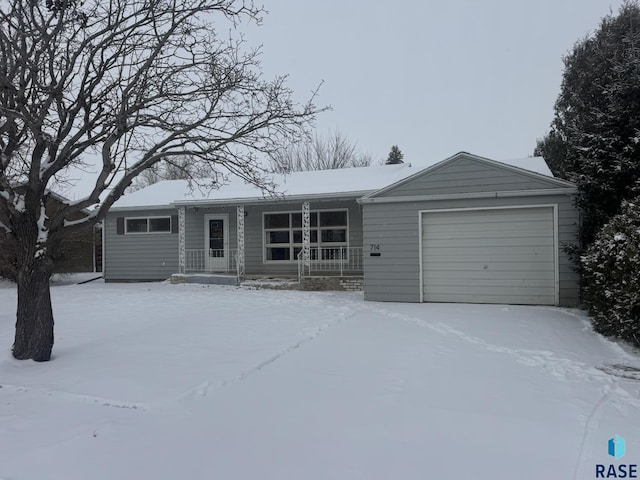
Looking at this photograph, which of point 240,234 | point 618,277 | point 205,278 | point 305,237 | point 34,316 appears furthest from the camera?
point 205,278

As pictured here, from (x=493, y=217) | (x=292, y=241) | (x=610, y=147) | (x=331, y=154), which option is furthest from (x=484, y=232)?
(x=331, y=154)

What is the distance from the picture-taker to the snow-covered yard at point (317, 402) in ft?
9.46

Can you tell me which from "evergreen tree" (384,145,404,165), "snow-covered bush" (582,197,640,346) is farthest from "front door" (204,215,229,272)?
"evergreen tree" (384,145,404,165)

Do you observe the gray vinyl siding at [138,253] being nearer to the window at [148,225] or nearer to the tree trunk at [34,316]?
the window at [148,225]

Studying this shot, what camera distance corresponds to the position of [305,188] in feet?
46.5

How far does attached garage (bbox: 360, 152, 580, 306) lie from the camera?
9.25 m

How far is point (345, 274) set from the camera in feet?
43.4

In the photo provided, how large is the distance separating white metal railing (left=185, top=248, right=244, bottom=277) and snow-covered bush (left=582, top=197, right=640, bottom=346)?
1083 cm

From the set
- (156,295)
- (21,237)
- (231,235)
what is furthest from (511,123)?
(21,237)

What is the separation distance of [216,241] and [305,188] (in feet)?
12.7

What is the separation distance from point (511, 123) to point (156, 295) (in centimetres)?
1776

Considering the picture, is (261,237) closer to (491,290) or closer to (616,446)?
(491,290)

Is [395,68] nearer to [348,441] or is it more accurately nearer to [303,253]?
[303,253]

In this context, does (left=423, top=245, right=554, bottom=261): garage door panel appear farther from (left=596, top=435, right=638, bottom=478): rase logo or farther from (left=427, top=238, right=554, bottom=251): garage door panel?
(left=596, top=435, right=638, bottom=478): rase logo
